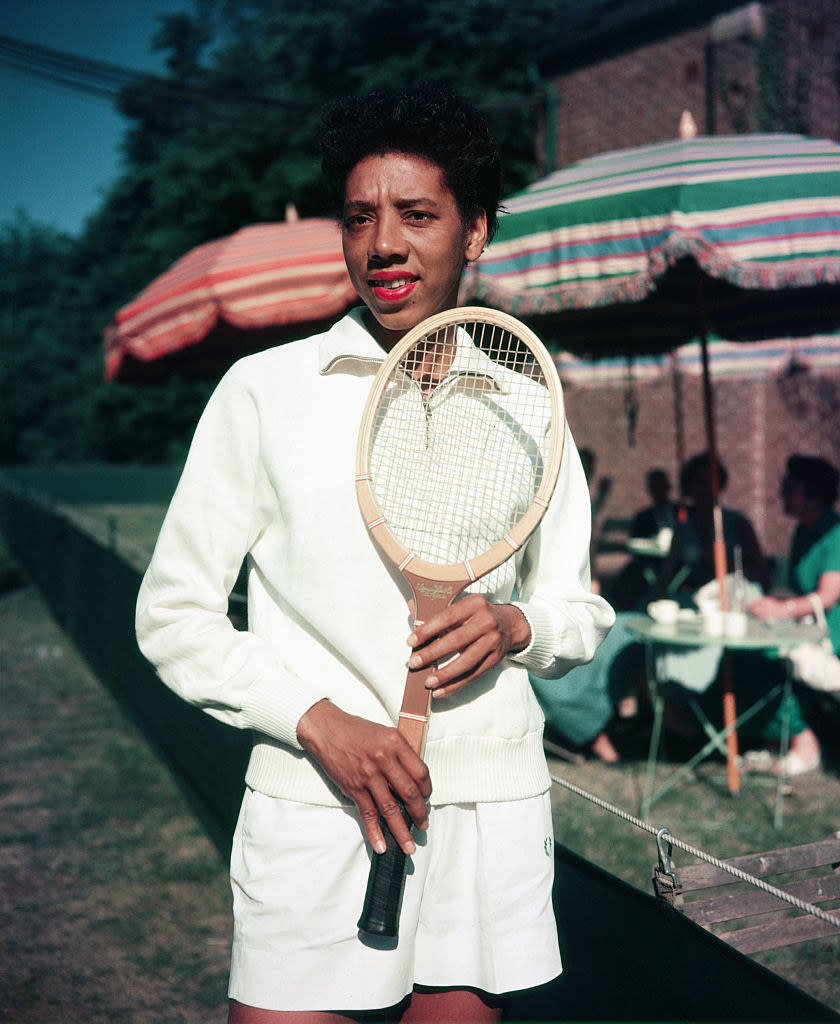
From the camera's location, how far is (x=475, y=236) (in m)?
1.59

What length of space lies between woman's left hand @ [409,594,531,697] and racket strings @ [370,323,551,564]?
0.20 meters

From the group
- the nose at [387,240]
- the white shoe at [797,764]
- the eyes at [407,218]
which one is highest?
the eyes at [407,218]

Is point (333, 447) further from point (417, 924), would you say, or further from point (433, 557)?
point (417, 924)

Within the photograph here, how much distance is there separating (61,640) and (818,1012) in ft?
27.9

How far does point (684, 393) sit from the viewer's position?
450 inches

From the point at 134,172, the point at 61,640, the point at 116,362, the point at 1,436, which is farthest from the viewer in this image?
the point at 1,436

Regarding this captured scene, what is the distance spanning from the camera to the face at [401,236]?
1.43m

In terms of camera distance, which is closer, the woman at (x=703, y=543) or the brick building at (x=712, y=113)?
the woman at (x=703, y=543)

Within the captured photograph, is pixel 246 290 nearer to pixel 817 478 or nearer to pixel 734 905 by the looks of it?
pixel 817 478

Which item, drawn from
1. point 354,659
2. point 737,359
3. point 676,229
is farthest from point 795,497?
point 354,659

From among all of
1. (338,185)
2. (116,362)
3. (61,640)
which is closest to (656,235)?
(338,185)

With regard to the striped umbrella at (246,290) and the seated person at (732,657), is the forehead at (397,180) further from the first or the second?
the striped umbrella at (246,290)

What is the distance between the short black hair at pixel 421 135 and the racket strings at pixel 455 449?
0.78 ft

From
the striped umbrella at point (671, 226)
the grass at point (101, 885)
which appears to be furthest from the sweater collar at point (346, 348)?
the grass at point (101, 885)
